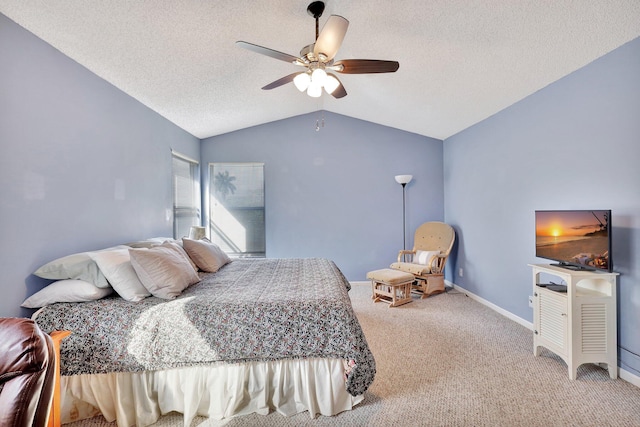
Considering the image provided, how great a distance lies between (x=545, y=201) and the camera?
304cm

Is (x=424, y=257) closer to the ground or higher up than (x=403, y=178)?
closer to the ground

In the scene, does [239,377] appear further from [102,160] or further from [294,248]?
[294,248]

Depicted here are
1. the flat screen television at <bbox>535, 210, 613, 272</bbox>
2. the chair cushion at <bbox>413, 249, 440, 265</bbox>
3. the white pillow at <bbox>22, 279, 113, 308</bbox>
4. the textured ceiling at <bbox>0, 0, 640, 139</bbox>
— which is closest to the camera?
the white pillow at <bbox>22, 279, 113, 308</bbox>

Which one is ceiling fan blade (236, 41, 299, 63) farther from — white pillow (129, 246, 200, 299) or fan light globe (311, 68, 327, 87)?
white pillow (129, 246, 200, 299)

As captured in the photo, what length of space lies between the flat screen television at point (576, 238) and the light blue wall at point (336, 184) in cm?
244

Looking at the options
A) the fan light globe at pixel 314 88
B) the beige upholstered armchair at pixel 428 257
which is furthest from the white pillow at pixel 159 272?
the beige upholstered armchair at pixel 428 257

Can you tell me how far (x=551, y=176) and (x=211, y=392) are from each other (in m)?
3.47

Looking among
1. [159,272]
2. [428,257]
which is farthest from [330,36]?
[428,257]

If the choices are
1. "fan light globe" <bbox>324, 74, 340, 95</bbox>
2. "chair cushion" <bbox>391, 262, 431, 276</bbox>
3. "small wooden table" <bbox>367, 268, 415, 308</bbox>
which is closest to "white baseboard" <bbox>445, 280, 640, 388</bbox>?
"chair cushion" <bbox>391, 262, 431, 276</bbox>

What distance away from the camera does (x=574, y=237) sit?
2479mm

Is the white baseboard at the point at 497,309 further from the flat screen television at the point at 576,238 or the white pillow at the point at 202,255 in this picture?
the white pillow at the point at 202,255

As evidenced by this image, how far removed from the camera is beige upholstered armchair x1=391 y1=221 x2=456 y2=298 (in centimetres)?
441

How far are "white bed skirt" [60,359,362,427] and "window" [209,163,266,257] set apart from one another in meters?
3.27

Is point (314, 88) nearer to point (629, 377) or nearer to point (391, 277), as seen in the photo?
point (391, 277)
